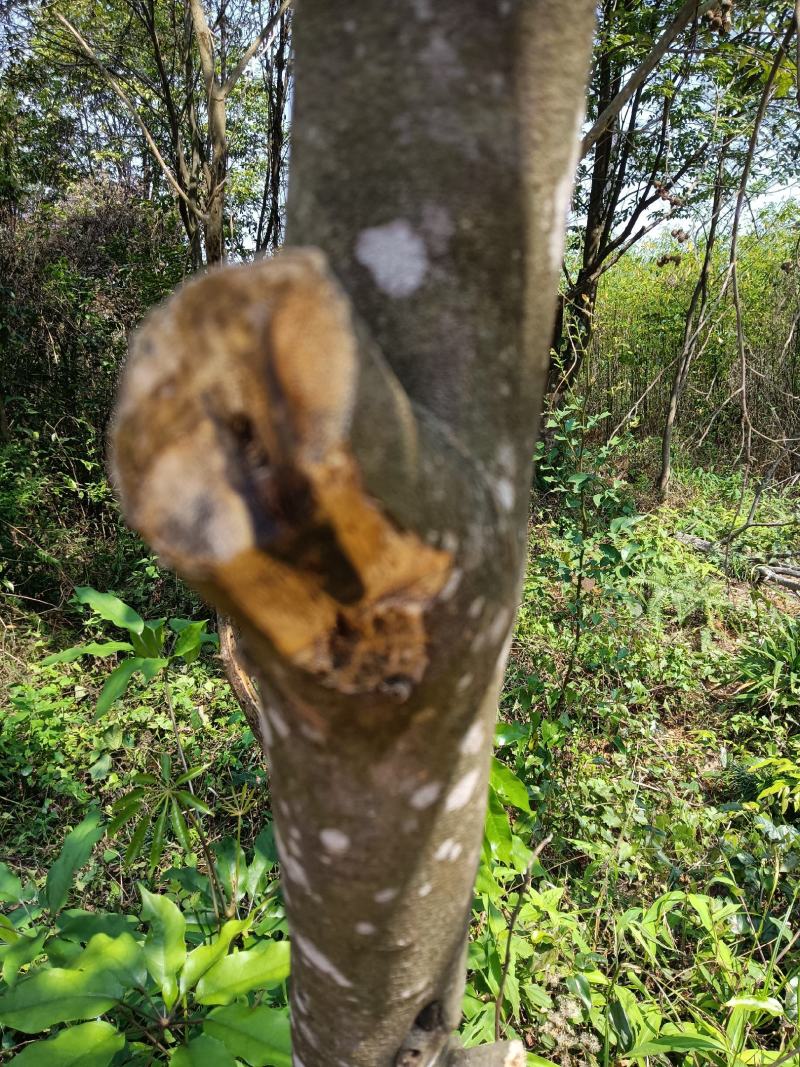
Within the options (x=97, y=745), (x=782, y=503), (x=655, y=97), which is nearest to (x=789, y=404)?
(x=782, y=503)

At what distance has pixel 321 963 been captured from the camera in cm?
63

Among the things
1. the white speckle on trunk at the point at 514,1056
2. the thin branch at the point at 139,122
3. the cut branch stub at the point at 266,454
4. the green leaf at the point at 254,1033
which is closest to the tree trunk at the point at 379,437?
the cut branch stub at the point at 266,454

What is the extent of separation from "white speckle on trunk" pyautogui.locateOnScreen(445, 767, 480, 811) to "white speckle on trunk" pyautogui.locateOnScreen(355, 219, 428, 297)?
0.40 m

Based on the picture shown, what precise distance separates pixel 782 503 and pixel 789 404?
5.38 ft

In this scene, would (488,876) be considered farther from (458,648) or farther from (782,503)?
(782,503)

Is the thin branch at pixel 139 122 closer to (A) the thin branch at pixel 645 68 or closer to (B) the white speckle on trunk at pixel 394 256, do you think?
(A) the thin branch at pixel 645 68

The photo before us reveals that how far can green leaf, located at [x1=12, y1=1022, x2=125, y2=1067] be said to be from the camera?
37.6 inches

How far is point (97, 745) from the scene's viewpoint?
3078 mm

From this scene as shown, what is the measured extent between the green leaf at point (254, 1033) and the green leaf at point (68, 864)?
14.8 inches

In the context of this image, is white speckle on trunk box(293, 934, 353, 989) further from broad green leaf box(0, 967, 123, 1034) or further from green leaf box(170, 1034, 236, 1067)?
broad green leaf box(0, 967, 123, 1034)

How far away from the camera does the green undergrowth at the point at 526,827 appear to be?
1.16 m

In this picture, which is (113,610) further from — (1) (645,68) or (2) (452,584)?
(1) (645,68)

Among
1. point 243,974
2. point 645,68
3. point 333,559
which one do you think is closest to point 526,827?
point 243,974

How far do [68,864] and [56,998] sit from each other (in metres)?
0.25
